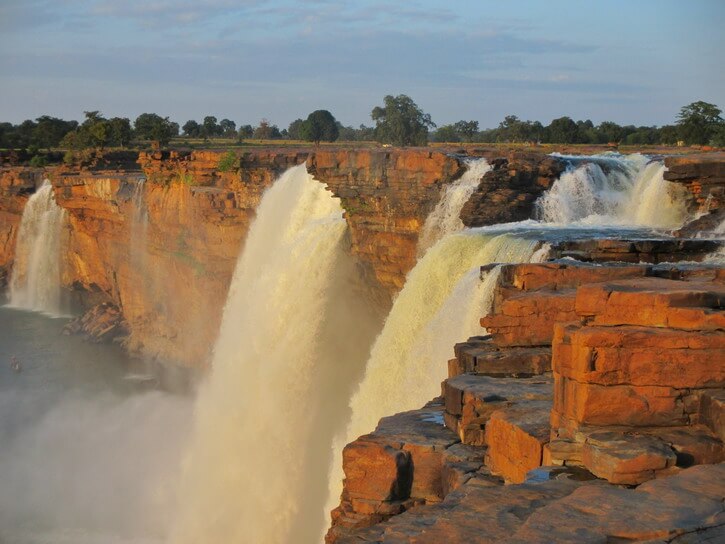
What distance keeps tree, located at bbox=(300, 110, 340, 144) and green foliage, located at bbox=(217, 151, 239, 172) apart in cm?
3443

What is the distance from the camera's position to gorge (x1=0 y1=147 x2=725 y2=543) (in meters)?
7.81

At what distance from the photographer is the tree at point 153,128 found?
60875 millimetres

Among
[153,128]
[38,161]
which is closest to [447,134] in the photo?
[153,128]

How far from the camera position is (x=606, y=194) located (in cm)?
2014

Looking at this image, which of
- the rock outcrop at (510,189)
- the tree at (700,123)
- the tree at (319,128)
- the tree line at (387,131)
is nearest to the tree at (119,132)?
the tree line at (387,131)

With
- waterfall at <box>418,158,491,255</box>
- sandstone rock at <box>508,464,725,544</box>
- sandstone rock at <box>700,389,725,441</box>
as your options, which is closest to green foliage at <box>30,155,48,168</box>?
waterfall at <box>418,158,491,255</box>

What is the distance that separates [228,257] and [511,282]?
1956cm

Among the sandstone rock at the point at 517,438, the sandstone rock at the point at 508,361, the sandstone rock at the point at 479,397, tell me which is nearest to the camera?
the sandstone rock at the point at 517,438

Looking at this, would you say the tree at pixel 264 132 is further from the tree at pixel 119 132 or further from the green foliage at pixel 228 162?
the green foliage at pixel 228 162

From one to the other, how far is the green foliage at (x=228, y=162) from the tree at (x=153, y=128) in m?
29.4

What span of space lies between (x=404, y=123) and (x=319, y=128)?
14.0m

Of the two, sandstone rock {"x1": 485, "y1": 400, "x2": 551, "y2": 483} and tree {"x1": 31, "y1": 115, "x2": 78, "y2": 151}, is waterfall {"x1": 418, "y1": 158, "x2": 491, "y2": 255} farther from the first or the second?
tree {"x1": 31, "y1": 115, "x2": 78, "y2": 151}

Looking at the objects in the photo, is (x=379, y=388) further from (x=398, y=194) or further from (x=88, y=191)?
(x=88, y=191)

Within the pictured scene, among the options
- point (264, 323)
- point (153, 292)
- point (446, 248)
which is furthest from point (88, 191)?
point (446, 248)
